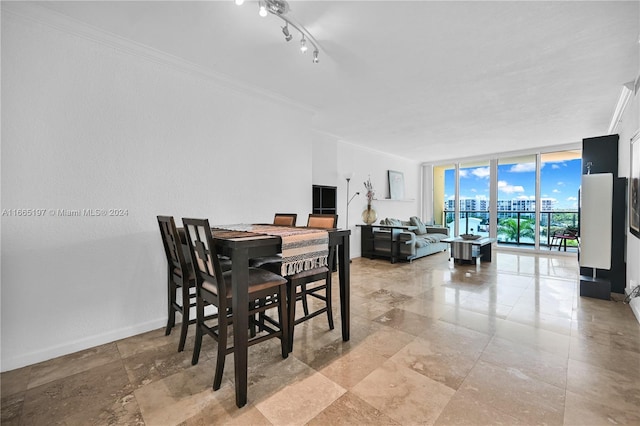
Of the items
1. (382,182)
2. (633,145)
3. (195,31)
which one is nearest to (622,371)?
(633,145)

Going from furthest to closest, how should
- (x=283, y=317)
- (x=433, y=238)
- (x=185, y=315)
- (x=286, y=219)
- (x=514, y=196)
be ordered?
(x=514, y=196), (x=433, y=238), (x=286, y=219), (x=185, y=315), (x=283, y=317)

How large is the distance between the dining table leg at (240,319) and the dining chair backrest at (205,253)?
0.13 meters

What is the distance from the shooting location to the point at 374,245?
594 cm

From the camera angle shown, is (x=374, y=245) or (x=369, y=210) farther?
(x=369, y=210)

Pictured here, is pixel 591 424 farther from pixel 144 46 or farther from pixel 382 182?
pixel 382 182

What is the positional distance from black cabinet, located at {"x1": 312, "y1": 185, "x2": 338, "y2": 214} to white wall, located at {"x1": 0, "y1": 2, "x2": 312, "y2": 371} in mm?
2004

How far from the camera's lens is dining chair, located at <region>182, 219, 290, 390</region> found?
5.60 ft

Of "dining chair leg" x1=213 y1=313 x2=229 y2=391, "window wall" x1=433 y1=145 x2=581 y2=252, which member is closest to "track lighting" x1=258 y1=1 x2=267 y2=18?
"dining chair leg" x1=213 y1=313 x2=229 y2=391

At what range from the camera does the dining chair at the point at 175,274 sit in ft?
6.94

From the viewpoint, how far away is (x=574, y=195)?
6633 mm

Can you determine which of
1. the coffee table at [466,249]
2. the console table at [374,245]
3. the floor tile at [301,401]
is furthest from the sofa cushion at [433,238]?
the floor tile at [301,401]

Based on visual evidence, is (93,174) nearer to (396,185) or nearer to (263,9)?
(263,9)

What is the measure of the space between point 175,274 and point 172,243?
0.35m

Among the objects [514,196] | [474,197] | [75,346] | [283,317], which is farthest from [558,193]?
[75,346]
